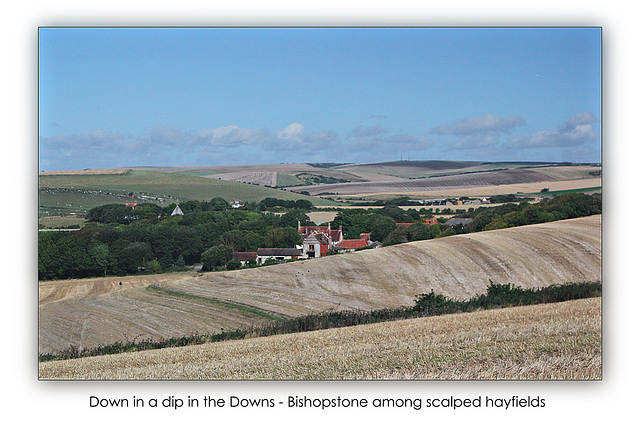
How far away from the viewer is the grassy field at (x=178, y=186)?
17388 millimetres

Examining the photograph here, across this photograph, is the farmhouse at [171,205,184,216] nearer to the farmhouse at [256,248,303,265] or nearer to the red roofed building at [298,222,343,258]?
the farmhouse at [256,248,303,265]

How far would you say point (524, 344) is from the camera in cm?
841

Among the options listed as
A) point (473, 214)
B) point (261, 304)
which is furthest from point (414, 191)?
point (261, 304)

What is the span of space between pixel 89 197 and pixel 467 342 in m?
13.1

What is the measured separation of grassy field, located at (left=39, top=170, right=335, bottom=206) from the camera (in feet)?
57.0

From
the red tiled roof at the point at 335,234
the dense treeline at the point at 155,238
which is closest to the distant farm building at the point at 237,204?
the dense treeline at the point at 155,238

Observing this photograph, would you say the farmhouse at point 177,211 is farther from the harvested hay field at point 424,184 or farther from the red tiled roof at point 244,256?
the harvested hay field at point 424,184

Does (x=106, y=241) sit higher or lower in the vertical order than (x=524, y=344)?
higher

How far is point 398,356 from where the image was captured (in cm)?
830

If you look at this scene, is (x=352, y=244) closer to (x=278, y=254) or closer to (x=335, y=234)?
(x=335, y=234)

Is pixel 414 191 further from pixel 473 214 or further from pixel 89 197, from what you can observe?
pixel 89 197

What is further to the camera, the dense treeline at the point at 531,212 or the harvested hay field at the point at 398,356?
the dense treeline at the point at 531,212

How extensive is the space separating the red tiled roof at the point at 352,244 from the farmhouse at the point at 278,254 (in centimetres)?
157

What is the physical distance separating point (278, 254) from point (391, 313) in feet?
25.0
